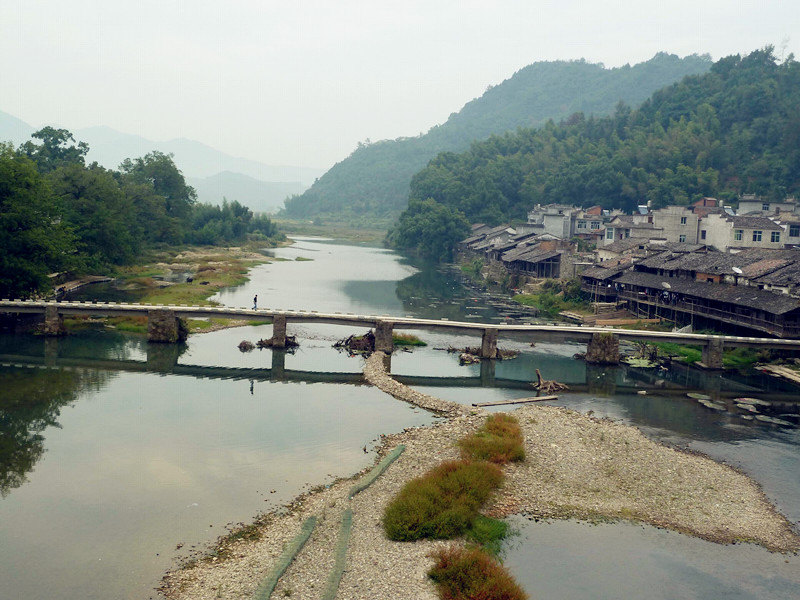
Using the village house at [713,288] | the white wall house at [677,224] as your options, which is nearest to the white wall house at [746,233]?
the white wall house at [677,224]

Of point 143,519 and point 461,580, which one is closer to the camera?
point 461,580

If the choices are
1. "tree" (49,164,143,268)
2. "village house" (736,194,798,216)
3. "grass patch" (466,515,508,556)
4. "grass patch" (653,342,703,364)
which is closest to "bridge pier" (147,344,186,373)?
"tree" (49,164,143,268)

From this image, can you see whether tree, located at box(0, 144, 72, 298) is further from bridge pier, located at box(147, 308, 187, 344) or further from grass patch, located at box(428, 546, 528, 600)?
grass patch, located at box(428, 546, 528, 600)

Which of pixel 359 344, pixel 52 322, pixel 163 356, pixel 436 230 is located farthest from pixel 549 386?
pixel 436 230

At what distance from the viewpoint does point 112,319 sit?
61.6 metres

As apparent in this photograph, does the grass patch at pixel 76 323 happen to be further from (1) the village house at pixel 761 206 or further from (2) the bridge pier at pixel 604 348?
(1) the village house at pixel 761 206

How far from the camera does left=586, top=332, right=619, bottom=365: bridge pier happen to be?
5200 centimetres

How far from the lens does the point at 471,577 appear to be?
20.7m

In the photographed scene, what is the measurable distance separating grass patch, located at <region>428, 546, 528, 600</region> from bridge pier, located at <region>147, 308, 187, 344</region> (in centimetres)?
3762

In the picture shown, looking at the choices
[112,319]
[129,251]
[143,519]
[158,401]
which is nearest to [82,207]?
[129,251]

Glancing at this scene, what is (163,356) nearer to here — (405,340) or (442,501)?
(405,340)

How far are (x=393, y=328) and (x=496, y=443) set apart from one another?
73.7ft

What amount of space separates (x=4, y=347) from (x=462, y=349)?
35.9 metres

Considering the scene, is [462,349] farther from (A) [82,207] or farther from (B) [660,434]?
(A) [82,207]
